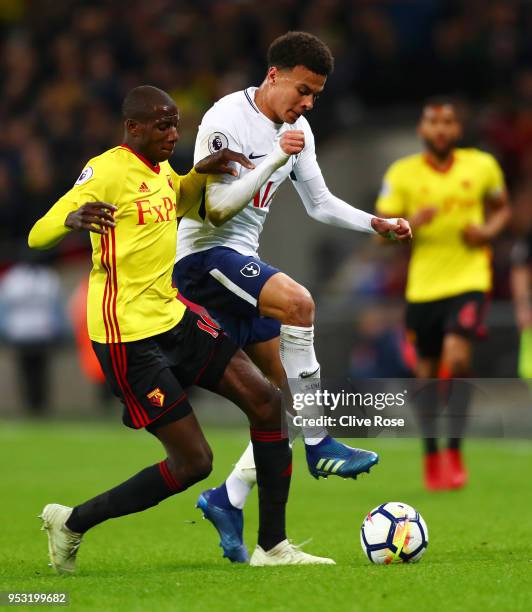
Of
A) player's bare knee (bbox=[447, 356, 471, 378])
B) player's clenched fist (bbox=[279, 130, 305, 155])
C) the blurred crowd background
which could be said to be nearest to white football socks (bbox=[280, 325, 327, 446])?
player's clenched fist (bbox=[279, 130, 305, 155])

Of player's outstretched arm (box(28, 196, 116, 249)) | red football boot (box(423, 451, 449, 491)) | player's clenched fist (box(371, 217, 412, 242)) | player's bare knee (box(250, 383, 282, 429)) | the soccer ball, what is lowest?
red football boot (box(423, 451, 449, 491))

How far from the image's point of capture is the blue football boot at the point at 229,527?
6691mm

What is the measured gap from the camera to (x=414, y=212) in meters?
10.1

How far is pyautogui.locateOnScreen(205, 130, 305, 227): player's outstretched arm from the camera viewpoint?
6.19 m

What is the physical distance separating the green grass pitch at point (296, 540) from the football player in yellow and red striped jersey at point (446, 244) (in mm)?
903

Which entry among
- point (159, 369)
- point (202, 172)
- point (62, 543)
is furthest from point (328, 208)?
point (62, 543)

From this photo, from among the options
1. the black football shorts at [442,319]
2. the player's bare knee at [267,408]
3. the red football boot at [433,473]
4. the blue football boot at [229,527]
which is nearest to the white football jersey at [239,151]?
the player's bare knee at [267,408]

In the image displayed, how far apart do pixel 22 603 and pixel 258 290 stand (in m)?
1.88

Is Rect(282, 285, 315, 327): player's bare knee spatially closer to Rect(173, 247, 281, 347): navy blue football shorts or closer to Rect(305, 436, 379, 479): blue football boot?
Rect(173, 247, 281, 347): navy blue football shorts

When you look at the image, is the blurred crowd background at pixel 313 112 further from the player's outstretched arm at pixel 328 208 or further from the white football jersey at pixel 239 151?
the white football jersey at pixel 239 151

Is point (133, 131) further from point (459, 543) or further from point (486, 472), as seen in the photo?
point (486, 472)

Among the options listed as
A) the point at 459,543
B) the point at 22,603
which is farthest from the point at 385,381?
the point at 22,603

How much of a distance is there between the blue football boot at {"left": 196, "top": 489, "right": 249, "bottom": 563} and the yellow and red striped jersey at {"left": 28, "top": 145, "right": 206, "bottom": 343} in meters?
1.22

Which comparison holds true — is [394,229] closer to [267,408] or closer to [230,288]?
[230,288]
